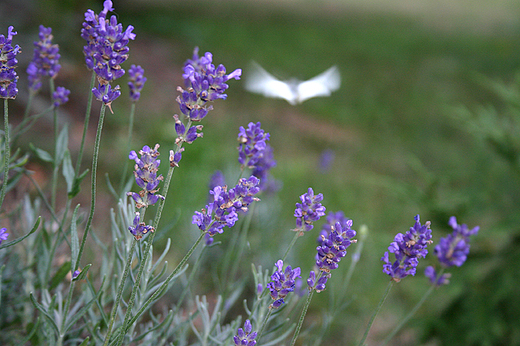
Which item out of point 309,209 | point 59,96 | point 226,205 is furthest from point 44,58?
point 309,209

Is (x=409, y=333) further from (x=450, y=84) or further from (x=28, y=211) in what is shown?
(x=450, y=84)

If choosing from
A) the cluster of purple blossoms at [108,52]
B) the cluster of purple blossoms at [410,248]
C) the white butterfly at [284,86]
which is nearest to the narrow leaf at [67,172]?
the cluster of purple blossoms at [108,52]

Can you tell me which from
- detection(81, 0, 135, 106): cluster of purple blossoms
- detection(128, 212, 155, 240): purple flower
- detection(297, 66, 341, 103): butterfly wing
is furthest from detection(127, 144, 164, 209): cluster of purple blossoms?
detection(297, 66, 341, 103): butterfly wing

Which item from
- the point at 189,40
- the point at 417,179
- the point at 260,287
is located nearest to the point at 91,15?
the point at 260,287

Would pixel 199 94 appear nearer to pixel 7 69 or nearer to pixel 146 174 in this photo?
pixel 146 174

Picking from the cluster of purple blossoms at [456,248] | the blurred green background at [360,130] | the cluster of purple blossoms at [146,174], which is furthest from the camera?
the blurred green background at [360,130]

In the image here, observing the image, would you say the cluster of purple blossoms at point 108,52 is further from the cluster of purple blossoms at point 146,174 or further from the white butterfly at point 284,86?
the white butterfly at point 284,86

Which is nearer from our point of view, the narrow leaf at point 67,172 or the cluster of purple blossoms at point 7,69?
the cluster of purple blossoms at point 7,69
